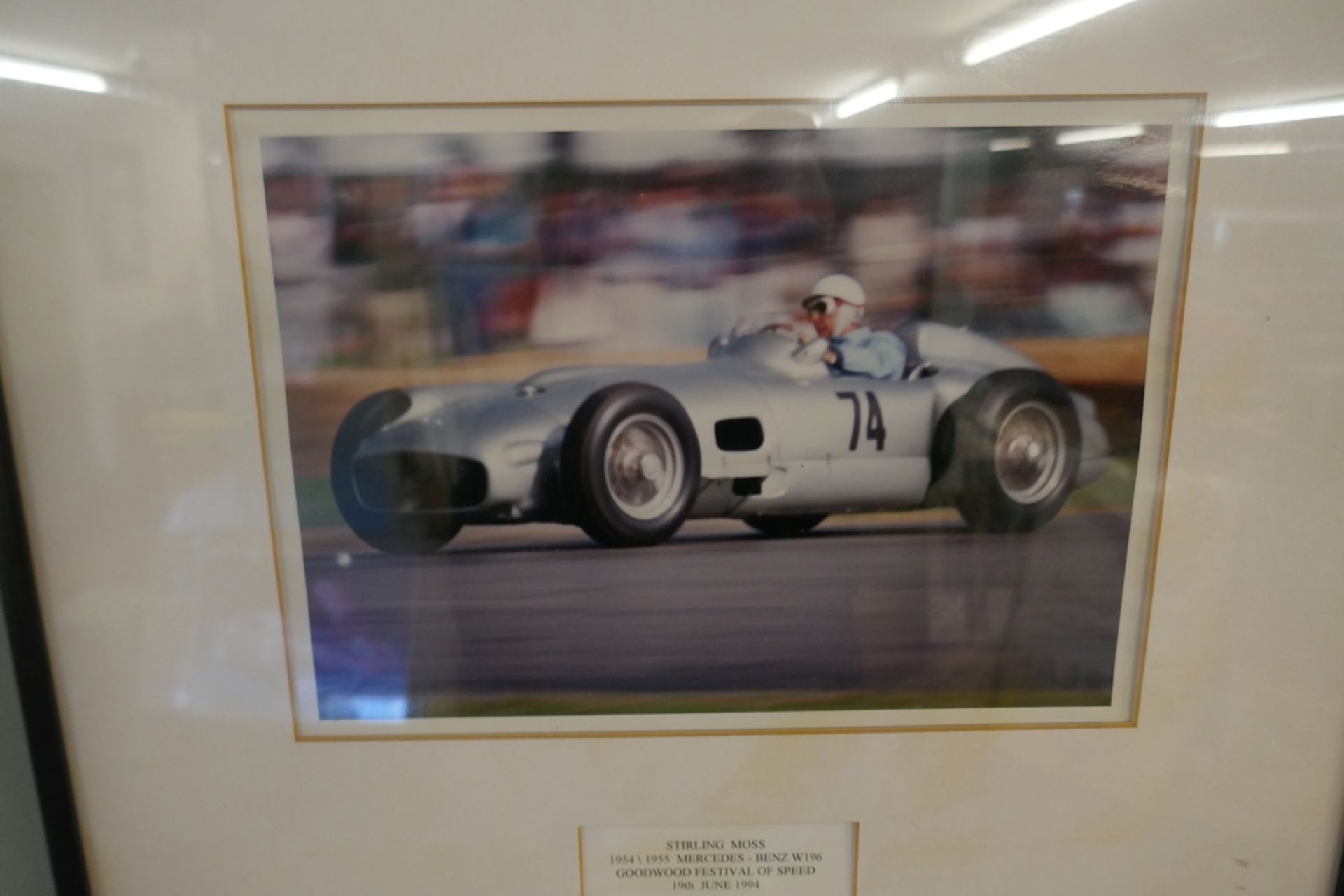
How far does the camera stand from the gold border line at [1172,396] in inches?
21.5

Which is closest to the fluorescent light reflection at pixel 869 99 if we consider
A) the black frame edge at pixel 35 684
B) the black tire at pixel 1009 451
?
the black tire at pixel 1009 451

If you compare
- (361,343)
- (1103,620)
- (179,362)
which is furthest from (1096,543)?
A: (179,362)

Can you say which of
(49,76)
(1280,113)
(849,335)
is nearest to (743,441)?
(849,335)

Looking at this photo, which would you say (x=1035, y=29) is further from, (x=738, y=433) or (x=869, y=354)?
(x=738, y=433)

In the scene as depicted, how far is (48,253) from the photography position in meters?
0.55

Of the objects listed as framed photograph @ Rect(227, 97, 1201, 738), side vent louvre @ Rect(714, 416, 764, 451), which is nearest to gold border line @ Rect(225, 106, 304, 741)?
framed photograph @ Rect(227, 97, 1201, 738)

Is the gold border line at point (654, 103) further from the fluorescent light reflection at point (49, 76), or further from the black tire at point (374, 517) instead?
the black tire at point (374, 517)

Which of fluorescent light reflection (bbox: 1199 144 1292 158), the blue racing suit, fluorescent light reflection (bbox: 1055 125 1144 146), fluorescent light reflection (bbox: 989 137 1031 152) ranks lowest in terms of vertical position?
the blue racing suit

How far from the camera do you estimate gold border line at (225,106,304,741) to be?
0.54m

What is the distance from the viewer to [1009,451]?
Result: 0.58 m

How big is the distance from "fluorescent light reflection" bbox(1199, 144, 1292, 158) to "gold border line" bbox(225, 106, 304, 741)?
0.69 metres

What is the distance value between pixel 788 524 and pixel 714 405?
4.3 inches
